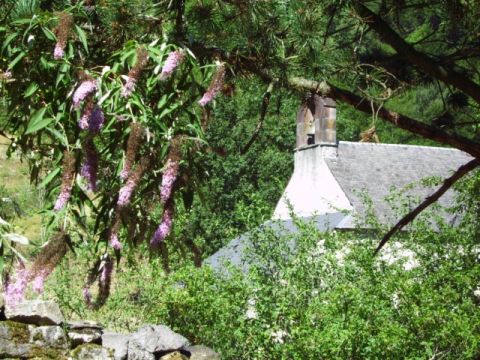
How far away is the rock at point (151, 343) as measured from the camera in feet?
30.6

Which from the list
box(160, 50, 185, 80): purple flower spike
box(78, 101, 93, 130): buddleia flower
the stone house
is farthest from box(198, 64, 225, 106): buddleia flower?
the stone house

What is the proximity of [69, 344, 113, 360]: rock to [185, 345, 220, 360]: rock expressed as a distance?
0.93 metres

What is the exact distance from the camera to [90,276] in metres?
2.49

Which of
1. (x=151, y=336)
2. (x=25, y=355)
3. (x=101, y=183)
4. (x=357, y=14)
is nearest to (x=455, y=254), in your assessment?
(x=151, y=336)

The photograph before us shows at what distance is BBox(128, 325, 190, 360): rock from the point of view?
9312 mm

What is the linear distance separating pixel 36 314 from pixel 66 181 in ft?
23.7

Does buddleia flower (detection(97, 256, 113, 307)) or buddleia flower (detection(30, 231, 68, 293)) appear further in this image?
buddleia flower (detection(97, 256, 113, 307))

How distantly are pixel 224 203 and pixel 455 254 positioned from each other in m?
18.6

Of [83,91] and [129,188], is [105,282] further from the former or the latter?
[83,91]

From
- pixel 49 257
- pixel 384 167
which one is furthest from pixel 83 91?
pixel 384 167

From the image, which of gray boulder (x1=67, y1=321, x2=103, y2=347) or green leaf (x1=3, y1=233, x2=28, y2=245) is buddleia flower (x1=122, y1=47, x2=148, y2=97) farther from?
gray boulder (x1=67, y1=321, x2=103, y2=347)

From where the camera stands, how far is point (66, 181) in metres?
2.20

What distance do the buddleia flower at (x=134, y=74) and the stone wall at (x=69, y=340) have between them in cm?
696

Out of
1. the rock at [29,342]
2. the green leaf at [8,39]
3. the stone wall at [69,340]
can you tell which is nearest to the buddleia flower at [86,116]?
the green leaf at [8,39]
